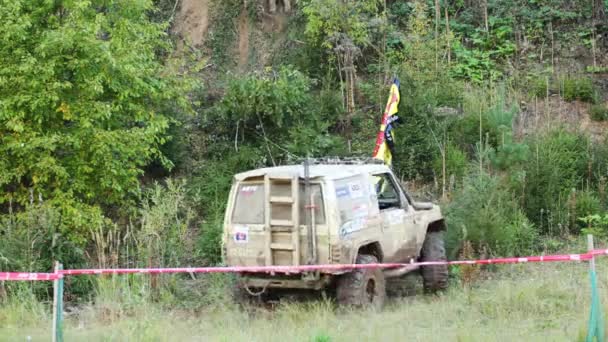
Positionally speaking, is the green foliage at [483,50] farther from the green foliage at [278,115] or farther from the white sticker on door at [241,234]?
the white sticker on door at [241,234]

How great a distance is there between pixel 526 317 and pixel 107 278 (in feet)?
19.3

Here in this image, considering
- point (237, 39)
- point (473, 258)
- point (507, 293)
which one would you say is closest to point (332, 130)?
point (237, 39)

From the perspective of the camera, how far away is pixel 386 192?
11.5 metres

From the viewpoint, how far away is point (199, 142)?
18.2 metres

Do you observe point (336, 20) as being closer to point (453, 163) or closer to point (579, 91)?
point (453, 163)

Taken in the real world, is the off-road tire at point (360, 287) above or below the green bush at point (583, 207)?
below

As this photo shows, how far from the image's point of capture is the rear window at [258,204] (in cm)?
975

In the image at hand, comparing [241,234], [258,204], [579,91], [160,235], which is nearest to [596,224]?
[579,91]

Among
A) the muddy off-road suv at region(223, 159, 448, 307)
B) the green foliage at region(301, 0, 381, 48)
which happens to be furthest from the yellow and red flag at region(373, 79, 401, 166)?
the muddy off-road suv at region(223, 159, 448, 307)

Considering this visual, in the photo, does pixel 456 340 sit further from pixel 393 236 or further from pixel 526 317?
pixel 393 236

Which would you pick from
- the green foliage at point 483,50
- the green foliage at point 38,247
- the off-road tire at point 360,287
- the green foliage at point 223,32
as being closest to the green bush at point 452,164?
the green foliage at point 483,50

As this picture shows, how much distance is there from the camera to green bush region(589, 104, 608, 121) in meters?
18.5

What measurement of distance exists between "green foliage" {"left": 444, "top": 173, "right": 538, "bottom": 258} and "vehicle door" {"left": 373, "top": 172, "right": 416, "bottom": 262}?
1401 millimetres

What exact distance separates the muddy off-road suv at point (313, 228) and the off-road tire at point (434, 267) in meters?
0.80
